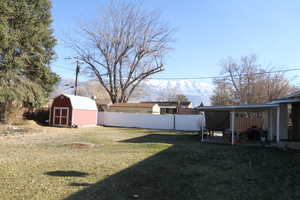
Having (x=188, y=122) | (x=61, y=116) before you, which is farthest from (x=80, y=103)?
(x=188, y=122)

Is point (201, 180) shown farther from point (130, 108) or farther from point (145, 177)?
point (130, 108)

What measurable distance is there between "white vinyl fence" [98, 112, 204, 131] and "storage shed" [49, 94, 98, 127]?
235cm

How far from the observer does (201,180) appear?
4.84 metres

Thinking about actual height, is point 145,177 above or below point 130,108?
below

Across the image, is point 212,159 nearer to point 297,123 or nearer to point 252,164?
point 252,164

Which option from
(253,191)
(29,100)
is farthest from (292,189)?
(29,100)

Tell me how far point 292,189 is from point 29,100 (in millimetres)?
17607

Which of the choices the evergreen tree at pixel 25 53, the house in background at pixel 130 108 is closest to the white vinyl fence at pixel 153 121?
the house in background at pixel 130 108

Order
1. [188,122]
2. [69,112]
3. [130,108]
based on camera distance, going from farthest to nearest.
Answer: [130,108] < [188,122] < [69,112]

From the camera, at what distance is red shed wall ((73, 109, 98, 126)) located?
19.7 metres

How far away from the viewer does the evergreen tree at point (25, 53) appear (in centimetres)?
1546

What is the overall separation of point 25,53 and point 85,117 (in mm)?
7349

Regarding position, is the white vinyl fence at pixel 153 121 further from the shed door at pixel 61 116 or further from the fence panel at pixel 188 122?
the shed door at pixel 61 116

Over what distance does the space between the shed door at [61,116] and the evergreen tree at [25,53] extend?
1.71m
